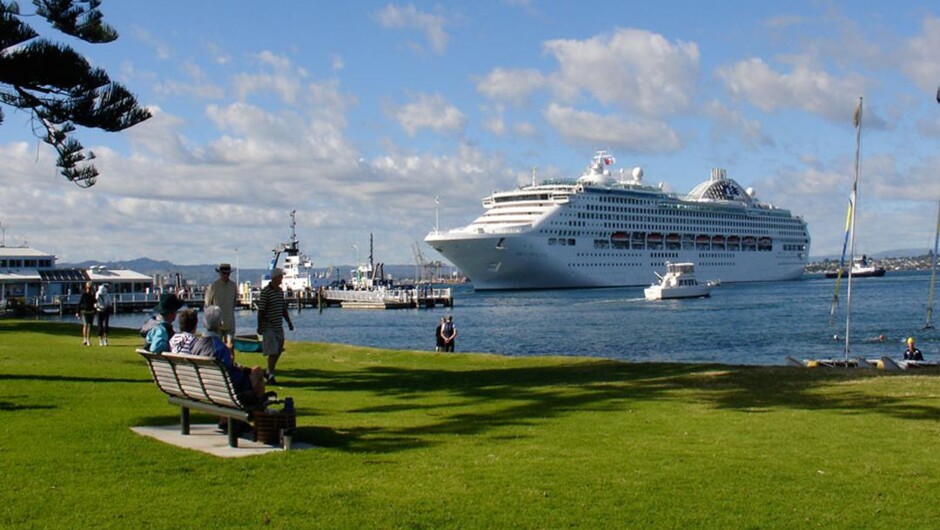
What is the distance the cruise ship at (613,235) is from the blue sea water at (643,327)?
945 centimetres

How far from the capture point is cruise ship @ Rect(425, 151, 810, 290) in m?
85.8

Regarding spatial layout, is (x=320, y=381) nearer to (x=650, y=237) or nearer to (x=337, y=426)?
(x=337, y=426)

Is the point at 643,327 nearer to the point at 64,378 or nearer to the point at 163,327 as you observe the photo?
the point at 64,378

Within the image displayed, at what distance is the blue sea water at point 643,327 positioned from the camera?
33156mm

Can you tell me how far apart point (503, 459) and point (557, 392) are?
15.3 ft

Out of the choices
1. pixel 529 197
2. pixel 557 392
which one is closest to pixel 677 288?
pixel 529 197

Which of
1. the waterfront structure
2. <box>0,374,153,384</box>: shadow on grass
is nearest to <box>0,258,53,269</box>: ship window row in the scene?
the waterfront structure

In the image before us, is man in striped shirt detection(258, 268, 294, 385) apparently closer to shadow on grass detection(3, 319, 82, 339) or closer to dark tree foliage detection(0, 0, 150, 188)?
dark tree foliage detection(0, 0, 150, 188)

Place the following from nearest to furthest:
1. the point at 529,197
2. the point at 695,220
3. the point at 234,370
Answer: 1. the point at 234,370
2. the point at 529,197
3. the point at 695,220

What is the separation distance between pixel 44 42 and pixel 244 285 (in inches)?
2712

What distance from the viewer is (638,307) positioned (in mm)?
63625

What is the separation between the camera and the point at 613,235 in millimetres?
95500

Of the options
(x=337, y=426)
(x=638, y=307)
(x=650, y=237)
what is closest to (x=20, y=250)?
(x=638, y=307)

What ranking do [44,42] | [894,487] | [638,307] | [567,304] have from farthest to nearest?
1. [567,304]
2. [638,307]
3. [44,42]
4. [894,487]
